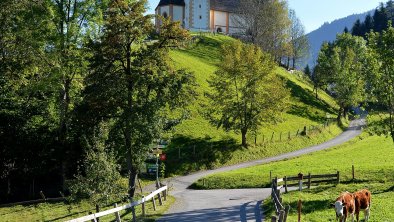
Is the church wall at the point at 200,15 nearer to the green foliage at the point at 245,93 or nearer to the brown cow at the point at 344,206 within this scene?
the green foliage at the point at 245,93

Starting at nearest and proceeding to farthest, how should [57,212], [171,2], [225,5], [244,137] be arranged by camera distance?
[57,212]
[244,137]
[171,2]
[225,5]

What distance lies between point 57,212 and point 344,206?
1943 centimetres

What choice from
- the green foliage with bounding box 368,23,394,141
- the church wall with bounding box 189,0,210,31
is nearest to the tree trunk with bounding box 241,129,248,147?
the green foliage with bounding box 368,23,394,141

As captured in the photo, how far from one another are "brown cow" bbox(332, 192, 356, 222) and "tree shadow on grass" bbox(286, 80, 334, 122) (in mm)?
59108

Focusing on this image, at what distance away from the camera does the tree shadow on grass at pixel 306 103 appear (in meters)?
79.3

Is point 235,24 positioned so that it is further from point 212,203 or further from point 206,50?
point 212,203

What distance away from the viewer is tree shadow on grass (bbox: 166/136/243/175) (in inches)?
1868

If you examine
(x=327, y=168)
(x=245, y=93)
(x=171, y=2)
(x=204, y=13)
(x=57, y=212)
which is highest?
(x=171, y=2)

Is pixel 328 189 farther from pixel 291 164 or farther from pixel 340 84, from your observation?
pixel 340 84

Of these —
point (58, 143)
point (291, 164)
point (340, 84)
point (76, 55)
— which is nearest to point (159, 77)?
point (76, 55)

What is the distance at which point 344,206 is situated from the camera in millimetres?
19125

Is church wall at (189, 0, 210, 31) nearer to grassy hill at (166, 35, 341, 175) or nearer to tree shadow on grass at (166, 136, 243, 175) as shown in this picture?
grassy hill at (166, 35, 341, 175)

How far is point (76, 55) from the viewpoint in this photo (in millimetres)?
33781

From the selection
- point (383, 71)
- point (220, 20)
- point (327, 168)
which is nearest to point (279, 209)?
point (383, 71)
